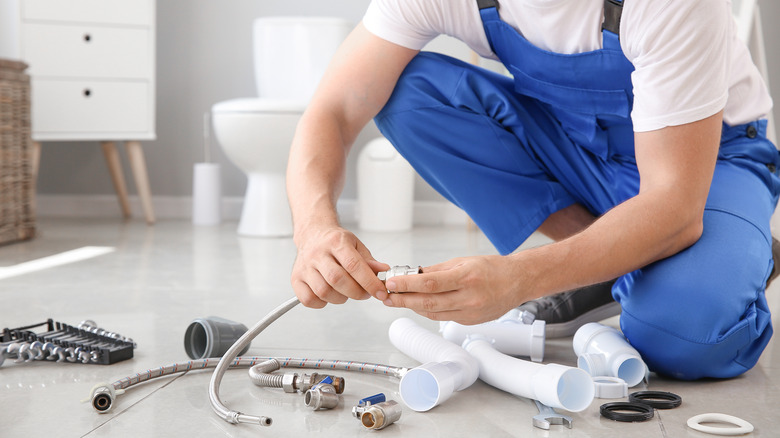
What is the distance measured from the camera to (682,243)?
43.7 inches

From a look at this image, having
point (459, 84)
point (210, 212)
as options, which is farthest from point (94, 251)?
point (459, 84)

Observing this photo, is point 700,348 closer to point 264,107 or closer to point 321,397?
point 321,397

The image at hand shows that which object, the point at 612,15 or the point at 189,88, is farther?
the point at 189,88

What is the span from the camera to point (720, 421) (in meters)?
0.96

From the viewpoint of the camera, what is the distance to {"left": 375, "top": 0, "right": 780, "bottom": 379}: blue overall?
3.64 feet

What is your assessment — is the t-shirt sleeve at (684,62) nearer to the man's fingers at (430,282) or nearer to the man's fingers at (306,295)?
the man's fingers at (430,282)

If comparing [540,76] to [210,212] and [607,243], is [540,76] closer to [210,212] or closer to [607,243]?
[607,243]

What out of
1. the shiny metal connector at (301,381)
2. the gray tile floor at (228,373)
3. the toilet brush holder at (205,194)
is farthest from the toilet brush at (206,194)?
the shiny metal connector at (301,381)

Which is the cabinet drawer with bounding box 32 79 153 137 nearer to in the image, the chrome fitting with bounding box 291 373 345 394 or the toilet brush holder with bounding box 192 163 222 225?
the toilet brush holder with bounding box 192 163 222 225

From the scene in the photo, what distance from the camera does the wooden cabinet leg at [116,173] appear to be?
325 centimetres

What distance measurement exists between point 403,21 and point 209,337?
58 cm

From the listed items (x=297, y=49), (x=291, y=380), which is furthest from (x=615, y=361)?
(x=297, y=49)

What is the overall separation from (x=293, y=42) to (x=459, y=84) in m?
1.88

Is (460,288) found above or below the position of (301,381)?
above
